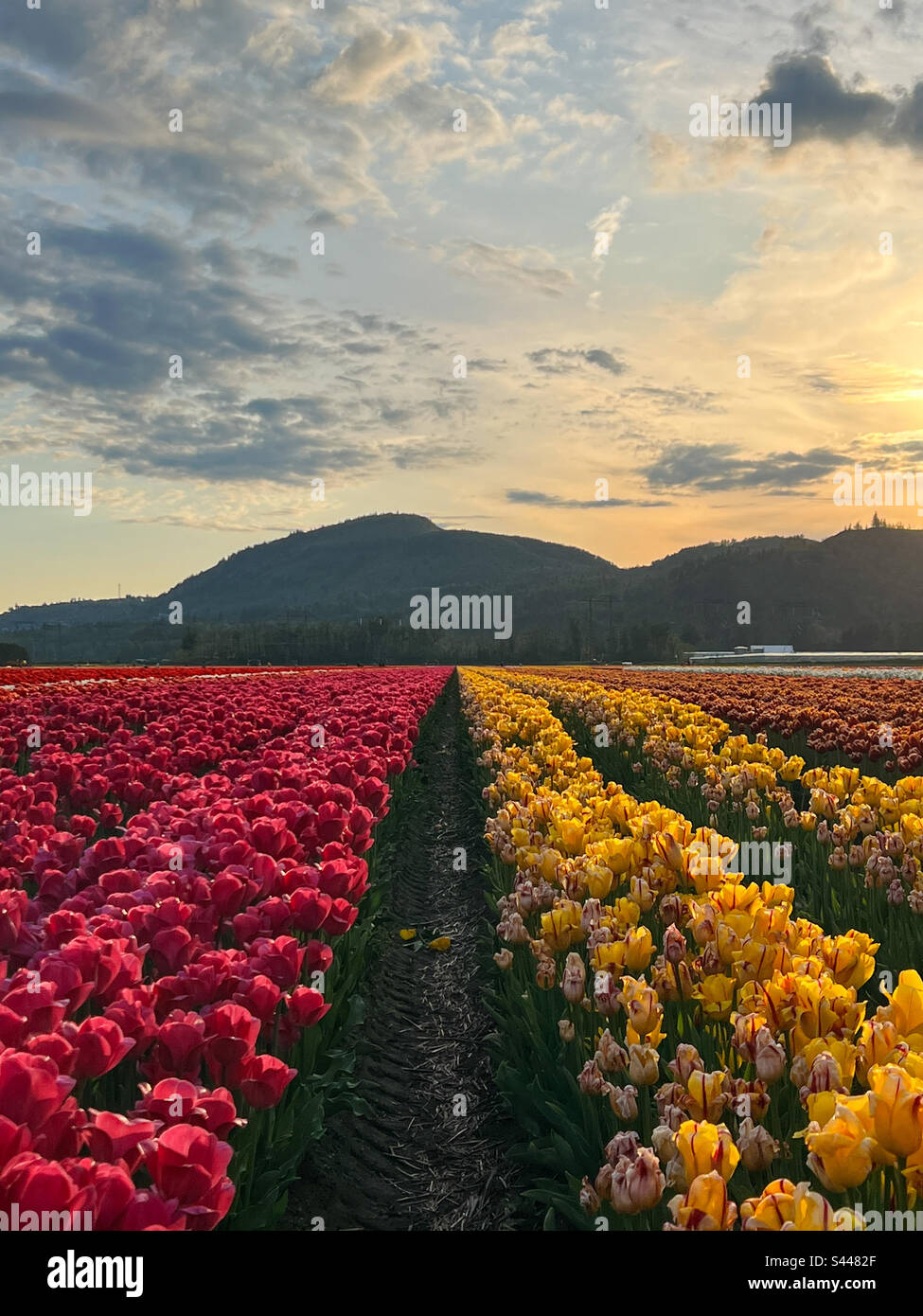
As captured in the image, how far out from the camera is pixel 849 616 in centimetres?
15662

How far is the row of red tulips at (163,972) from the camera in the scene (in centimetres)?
181

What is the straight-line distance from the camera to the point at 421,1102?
4.65 meters

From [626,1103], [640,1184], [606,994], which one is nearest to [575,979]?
[606,994]

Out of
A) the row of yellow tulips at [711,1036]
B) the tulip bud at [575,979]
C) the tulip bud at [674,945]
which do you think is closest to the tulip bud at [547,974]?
the row of yellow tulips at [711,1036]

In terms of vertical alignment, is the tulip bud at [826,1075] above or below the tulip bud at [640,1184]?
above

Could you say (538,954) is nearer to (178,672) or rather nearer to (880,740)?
(880,740)

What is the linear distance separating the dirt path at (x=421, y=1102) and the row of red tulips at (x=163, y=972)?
2.70 ft

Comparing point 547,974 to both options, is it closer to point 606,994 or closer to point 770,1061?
point 606,994

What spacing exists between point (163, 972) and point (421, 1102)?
6.60 ft

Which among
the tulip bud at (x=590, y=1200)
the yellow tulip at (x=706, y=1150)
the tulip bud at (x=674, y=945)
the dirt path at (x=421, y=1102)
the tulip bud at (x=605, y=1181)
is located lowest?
the dirt path at (x=421, y=1102)

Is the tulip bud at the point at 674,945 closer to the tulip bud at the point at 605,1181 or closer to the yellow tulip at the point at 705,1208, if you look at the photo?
the tulip bud at the point at 605,1181

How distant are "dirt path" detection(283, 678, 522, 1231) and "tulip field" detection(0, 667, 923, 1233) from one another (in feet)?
0.07

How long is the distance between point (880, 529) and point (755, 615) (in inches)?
1851
